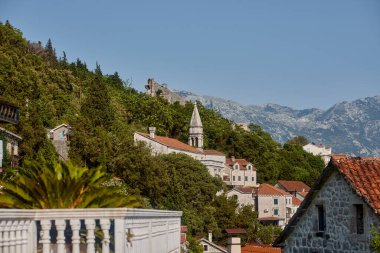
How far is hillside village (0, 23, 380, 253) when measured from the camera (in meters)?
21.6

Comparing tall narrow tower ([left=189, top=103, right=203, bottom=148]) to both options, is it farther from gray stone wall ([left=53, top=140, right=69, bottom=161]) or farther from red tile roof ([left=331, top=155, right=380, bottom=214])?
red tile roof ([left=331, top=155, right=380, bottom=214])

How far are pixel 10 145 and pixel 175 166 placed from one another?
3337 centimetres

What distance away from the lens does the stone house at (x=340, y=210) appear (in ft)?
69.8

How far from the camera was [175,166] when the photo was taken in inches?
3383

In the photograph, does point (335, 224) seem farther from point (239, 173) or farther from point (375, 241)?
point (239, 173)

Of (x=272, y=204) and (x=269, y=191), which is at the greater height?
(x=269, y=191)

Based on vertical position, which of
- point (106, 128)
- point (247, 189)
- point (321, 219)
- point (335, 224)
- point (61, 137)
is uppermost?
point (106, 128)

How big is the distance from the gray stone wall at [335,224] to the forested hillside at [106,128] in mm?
32788

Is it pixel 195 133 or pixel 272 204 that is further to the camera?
pixel 272 204

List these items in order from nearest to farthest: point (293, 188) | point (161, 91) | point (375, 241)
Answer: point (375, 241)
point (293, 188)
point (161, 91)

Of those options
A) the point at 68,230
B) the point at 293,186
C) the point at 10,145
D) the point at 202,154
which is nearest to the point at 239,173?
the point at 293,186

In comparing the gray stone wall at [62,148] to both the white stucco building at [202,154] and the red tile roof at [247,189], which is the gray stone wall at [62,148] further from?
the red tile roof at [247,189]

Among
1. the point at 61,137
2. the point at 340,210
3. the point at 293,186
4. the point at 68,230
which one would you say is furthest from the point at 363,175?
the point at 293,186

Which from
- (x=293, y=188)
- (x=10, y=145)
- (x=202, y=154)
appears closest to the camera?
(x=10, y=145)
